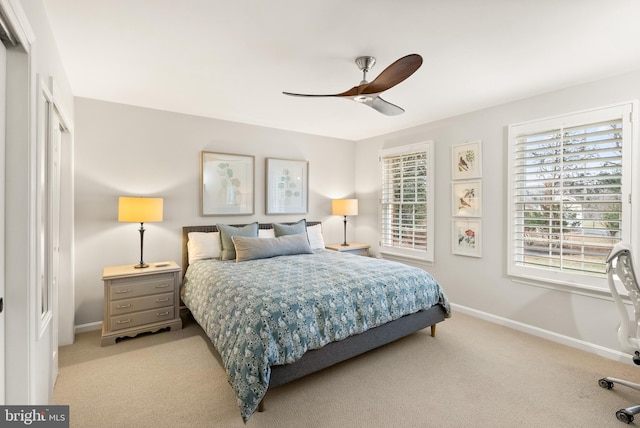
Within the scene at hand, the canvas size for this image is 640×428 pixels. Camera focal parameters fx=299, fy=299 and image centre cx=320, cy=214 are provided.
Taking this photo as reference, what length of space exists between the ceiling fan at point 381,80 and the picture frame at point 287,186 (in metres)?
2.21

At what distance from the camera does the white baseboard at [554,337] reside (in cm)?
269

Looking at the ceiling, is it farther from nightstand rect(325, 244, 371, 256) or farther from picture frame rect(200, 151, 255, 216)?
nightstand rect(325, 244, 371, 256)

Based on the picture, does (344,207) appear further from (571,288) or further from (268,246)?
(571,288)

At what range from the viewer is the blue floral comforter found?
1944 millimetres

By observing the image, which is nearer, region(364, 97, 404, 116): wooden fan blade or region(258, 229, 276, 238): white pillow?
region(364, 97, 404, 116): wooden fan blade

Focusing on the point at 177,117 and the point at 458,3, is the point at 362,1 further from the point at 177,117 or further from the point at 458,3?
the point at 177,117

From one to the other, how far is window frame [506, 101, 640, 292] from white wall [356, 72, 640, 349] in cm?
7

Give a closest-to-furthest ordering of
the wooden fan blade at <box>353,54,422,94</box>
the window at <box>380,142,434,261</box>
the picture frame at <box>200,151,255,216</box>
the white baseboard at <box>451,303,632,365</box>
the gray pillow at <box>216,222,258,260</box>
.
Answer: the wooden fan blade at <box>353,54,422,94</box>, the white baseboard at <box>451,303,632,365</box>, the gray pillow at <box>216,222,258,260</box>, the picture frame at <box>200,151,255,216</box>, the window at <box>380,142,434,261</box>

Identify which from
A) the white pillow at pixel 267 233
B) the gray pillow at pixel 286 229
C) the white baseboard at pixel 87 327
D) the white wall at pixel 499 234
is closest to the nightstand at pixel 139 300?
the white baseboard at pixel 87 327

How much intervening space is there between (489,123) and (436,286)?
2044 mm

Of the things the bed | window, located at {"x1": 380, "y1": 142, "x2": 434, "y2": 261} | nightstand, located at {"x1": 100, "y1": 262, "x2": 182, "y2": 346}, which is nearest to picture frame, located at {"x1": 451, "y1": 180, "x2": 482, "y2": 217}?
window, located at {"x1": 380, "y1": 142, "x2": 434, "y2": 261}

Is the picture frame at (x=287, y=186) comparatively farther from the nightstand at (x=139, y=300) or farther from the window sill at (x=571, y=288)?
the window sill at (x=571, y=288)

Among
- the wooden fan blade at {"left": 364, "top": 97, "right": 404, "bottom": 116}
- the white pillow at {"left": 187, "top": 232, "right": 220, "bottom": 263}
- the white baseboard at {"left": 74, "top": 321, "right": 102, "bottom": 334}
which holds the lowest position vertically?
the white baseboard at {"left": 74, "top": 321, "right": 102, "bottom": 334}

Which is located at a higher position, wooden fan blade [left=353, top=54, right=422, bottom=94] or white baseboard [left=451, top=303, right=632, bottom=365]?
wooden fan blade [left=353, top=54, right=422, bottom=94]
